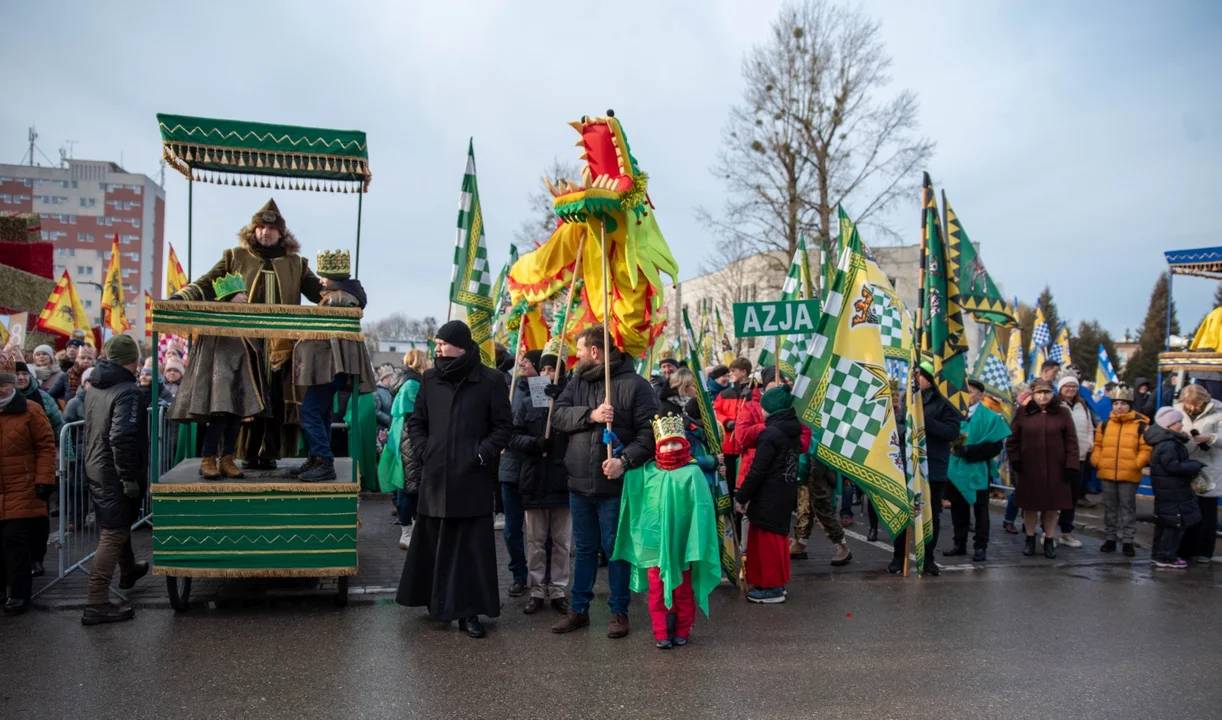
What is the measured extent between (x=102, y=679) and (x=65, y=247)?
10374 cm

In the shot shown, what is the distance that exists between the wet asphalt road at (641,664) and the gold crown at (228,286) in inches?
91.4

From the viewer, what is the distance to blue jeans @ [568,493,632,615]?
581cm

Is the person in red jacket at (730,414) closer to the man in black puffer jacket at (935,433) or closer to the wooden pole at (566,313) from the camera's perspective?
the man in black puffer jacket at (935,433)

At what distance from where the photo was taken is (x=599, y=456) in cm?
581

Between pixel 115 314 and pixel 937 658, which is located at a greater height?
pixel 115 314

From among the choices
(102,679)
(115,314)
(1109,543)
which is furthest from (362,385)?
(115,314)

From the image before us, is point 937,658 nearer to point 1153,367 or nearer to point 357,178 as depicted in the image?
point 357,178

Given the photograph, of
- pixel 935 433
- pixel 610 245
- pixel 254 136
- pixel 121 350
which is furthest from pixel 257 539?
pixel 935 433

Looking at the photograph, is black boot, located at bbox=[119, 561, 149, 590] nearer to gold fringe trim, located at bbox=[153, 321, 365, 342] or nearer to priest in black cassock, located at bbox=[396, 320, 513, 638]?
gold fringe trim, located at bbox=[153, 321, 365, 342]

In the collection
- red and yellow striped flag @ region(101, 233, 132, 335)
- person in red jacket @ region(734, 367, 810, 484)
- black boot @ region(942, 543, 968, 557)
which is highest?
red and yellow striped flag @ region(101, 233, 132, 335)

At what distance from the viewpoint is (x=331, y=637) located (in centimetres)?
561

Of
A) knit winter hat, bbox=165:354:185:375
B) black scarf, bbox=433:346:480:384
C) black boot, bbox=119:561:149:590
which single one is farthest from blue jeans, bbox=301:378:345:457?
knit winter hat, bbox=165:354:185:375

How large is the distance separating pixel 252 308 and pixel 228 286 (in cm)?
42

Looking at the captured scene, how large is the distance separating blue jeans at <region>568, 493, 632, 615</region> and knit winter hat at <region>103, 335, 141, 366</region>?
11.1 ft
